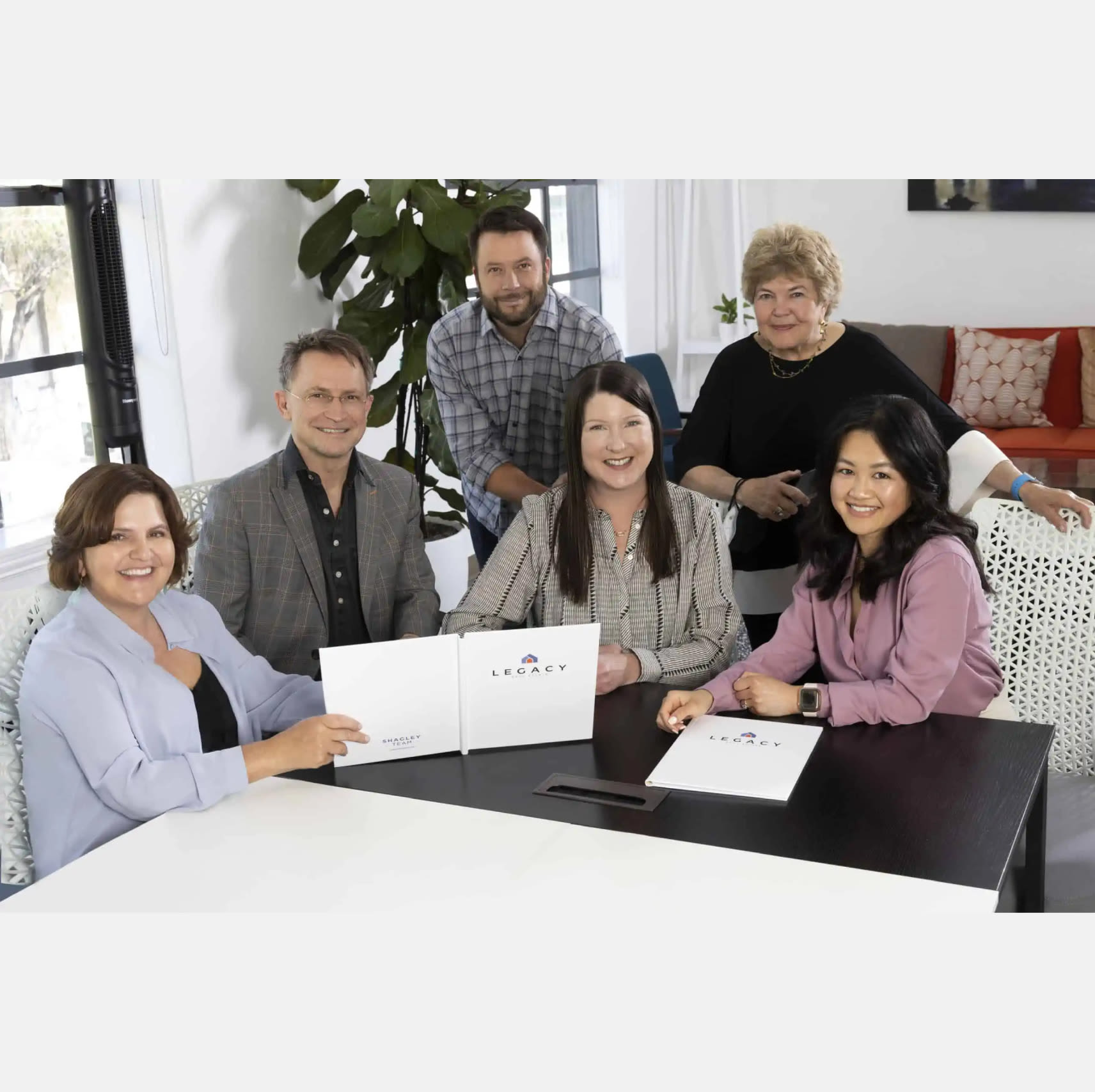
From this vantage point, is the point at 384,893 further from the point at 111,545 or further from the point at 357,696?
the point at 111,545

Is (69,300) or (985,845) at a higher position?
(69,300)

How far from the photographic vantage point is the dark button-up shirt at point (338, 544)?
8.30 ft

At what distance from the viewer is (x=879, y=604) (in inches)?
82.4

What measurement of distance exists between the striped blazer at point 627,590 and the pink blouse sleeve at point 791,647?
0.38 feet

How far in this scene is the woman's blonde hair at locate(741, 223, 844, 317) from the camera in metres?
2.61

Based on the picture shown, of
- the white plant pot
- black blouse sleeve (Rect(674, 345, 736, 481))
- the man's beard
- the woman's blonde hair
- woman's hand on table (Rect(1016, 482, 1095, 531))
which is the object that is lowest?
the white plant pot

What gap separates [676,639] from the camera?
231 centimetres

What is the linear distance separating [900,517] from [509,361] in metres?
1.28

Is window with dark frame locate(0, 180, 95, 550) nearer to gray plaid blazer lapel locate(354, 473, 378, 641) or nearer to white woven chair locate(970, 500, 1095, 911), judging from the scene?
gray plaid blazer lapel locate(354, 473, 378, 641)

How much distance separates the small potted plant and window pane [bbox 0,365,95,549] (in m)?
3.91

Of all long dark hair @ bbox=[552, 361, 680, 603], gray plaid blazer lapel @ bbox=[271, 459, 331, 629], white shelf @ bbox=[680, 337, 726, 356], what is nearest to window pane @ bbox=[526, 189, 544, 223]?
white shelf @ bbox=[680, 337, 726, 356]

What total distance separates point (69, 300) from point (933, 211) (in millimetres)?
4406

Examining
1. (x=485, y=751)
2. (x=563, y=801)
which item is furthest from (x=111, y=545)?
(x=563, y=801)

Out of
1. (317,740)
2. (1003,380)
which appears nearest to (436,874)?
(317,740)
